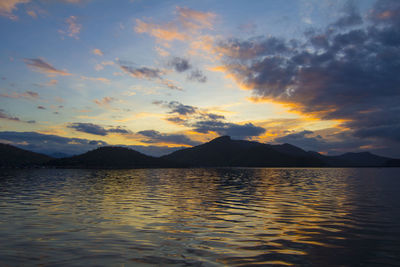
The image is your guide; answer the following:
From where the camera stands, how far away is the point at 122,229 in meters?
20.4

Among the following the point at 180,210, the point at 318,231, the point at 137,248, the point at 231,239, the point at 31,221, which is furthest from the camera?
the point at 180,210

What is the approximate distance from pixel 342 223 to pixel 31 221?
25844 millimetres

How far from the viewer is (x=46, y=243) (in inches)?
650

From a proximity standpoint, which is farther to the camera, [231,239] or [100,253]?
[231,239]

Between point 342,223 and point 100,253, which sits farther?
point 342,223

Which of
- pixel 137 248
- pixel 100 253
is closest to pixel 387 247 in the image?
pixel 137 248

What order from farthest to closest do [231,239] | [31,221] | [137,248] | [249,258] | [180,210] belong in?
[180,210] < [31,221] < [231,239] < [137,248] < [249,258]

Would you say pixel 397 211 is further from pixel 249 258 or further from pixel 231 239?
pixel 249 258

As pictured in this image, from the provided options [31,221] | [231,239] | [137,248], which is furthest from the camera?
[31,221]

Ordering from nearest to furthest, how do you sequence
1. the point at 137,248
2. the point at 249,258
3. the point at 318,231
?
the point at 249,258, the point at 137,248, the point at 318,231

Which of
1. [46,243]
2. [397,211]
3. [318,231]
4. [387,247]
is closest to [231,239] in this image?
[318,231]

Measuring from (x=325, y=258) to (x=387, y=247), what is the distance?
5089 millimetres

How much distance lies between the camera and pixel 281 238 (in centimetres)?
1822

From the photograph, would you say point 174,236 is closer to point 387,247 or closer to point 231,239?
point 231,239
